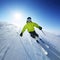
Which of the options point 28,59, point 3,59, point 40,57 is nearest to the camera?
Answer: point 3,59

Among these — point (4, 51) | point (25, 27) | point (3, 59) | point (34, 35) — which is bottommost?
point (3, 59)

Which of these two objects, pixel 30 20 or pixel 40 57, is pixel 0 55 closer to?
pixel 40 57

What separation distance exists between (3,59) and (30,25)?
419 cm

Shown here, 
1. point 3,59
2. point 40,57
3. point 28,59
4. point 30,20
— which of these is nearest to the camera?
point 3,59

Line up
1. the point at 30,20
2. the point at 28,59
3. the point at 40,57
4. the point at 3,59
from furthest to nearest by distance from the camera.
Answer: the point at 30,20 < the point at 40,57 < the point at 28,59 < the point at 3,59

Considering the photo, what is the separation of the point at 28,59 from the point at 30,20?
3565mm

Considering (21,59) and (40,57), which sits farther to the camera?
(40,57)

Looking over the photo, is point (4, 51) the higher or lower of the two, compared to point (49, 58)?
higher

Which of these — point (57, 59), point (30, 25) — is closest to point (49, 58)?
point (57, 59)

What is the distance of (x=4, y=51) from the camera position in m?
7.41

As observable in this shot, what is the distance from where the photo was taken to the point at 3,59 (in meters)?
6.37

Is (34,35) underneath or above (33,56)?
above

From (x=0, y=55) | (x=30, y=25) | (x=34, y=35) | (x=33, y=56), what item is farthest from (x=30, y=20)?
(x=0, y=55)

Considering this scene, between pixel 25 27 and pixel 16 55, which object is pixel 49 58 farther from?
pixel 25 27
